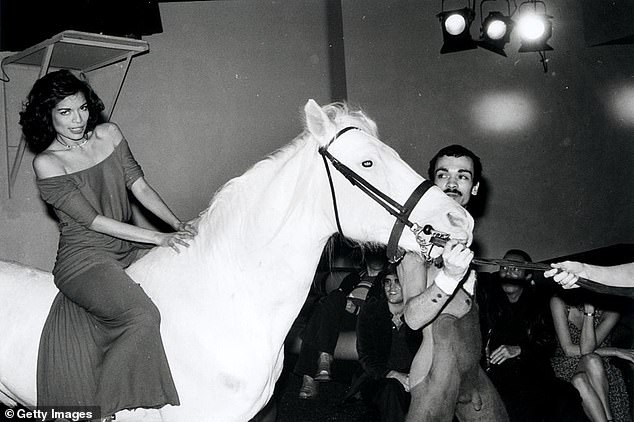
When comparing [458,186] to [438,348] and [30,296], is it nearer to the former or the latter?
[438,348]

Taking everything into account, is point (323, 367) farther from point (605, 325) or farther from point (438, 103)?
point (438, 103)

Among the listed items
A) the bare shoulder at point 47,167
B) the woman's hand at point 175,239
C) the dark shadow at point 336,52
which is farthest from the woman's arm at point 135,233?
the dark shadow at point 336,52

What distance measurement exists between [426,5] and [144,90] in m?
3.38

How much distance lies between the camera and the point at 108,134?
2.60 metres

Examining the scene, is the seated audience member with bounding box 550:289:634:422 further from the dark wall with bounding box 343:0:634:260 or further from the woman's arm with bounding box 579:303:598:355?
the dark wall with bounding box 343:0:634:260

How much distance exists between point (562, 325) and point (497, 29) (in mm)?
3580

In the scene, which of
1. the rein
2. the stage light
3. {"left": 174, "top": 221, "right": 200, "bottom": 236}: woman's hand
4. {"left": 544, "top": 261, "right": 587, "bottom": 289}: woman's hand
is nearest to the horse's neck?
{"left": 174, "top": 221, "right": 200, "bottom": 236}: woman's hand

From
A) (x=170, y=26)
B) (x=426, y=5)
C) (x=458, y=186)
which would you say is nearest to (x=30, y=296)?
(x=458, y=186)

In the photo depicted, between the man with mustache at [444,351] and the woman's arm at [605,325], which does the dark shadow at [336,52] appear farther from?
the man with mustache at [444,351]

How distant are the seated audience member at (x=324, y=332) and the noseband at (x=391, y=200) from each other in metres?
2.67

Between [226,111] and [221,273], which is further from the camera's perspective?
[226,111]

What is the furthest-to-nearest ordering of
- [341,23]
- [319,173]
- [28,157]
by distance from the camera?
1. [341,23]
2. [28,157]
3. [319,173]

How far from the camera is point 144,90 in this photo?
5.41 meters

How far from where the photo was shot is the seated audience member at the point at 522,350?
11.2 ft
